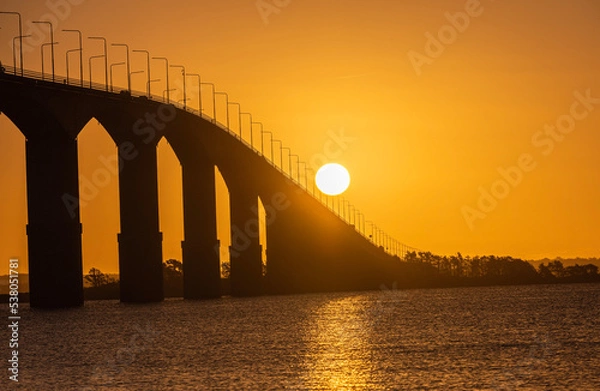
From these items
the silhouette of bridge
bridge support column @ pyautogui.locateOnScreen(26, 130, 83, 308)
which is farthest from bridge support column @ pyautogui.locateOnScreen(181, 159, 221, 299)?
bridge support column @ pyautogui.locateOnScreen(26, 130, 83, 308)

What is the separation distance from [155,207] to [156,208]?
0.27 m

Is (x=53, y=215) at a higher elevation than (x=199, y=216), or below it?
below

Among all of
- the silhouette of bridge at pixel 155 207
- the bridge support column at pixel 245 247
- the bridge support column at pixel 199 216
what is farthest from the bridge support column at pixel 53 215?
the bridge support column at pixel 245 247

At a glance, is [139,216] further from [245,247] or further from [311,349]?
[311,349]

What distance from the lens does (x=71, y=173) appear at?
9431cm

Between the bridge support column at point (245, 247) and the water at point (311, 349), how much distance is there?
22.3 m

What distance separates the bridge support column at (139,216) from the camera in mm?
Answer: 107312

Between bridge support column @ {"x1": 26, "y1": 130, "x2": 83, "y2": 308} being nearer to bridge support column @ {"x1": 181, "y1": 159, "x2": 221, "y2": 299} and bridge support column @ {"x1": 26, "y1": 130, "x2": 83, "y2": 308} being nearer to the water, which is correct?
the water

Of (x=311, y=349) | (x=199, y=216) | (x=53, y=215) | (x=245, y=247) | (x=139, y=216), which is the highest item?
(x=199, y=216)

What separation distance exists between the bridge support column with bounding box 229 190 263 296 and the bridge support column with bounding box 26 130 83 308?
37755 millimetres

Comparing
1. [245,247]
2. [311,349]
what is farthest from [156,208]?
[311,349]

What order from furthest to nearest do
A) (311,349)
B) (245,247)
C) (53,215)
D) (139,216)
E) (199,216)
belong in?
(245,247) → (199,216) → (139,216) → (53,215) → (311,349)

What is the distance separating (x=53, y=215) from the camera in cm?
9344

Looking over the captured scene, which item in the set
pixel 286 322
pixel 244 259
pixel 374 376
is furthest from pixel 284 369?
pixel 244 259
